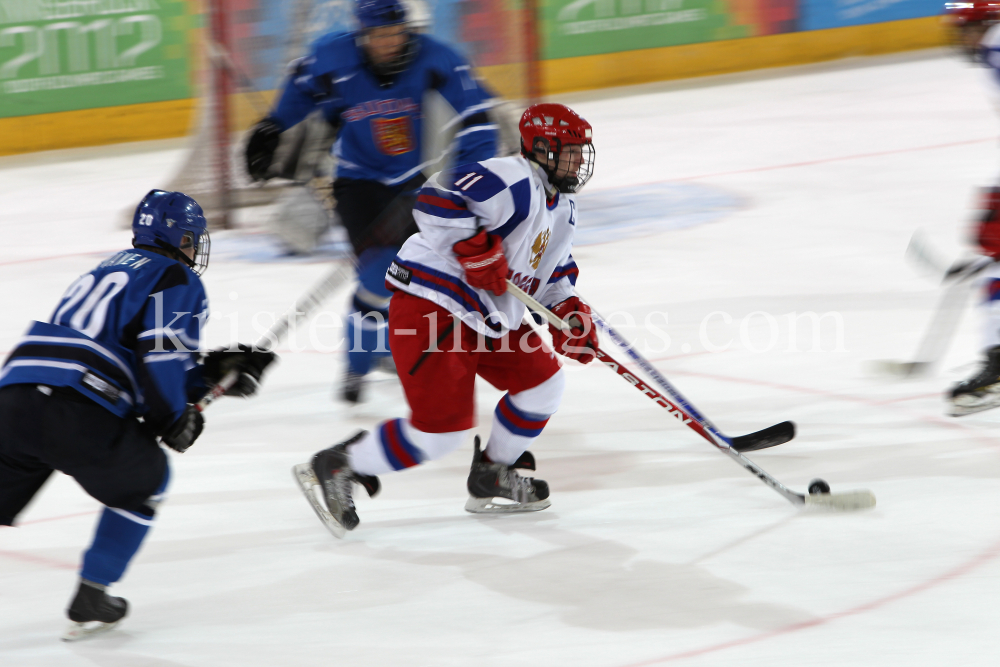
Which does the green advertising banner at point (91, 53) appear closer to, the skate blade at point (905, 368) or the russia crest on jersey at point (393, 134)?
the russia crest on jersey at point (393, 134)

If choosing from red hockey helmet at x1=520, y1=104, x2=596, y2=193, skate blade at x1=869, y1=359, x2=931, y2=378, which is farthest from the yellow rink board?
red hockey helmet at x1=520, y1=104, x2=596, y2=193

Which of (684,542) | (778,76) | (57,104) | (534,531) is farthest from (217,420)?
(778,76)

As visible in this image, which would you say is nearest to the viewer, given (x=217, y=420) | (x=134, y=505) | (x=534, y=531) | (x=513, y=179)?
(x=134, y=505)

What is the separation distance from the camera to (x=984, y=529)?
2.76m

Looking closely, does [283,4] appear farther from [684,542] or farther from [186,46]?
[684,542]

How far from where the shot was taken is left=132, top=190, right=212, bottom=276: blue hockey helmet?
245 cm

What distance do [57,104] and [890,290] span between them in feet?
19.6

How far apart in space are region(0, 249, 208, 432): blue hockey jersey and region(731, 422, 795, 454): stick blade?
138 centimetres

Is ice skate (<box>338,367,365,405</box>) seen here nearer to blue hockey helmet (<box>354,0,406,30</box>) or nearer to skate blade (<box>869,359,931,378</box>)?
blue hockey helmet (<box>354,0,406,30</box>)

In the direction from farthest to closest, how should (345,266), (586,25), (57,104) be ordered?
(586,25) < (57,104) < (345,266)

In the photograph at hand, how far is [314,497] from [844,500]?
4.11 ft

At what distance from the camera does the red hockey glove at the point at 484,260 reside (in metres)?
2.65

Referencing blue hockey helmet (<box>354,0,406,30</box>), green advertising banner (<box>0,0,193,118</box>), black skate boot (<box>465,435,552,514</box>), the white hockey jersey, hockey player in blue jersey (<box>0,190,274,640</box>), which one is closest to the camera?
hockey player in blue jersey (<box>0,190,274,640</box>)

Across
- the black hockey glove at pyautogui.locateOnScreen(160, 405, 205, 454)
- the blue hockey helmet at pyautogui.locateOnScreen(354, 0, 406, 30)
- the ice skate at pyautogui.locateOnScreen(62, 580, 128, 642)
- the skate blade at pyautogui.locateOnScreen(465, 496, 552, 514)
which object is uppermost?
the blue hockey helmet at pyautogui.locateOnScreen(354, 0, 406, 30)
